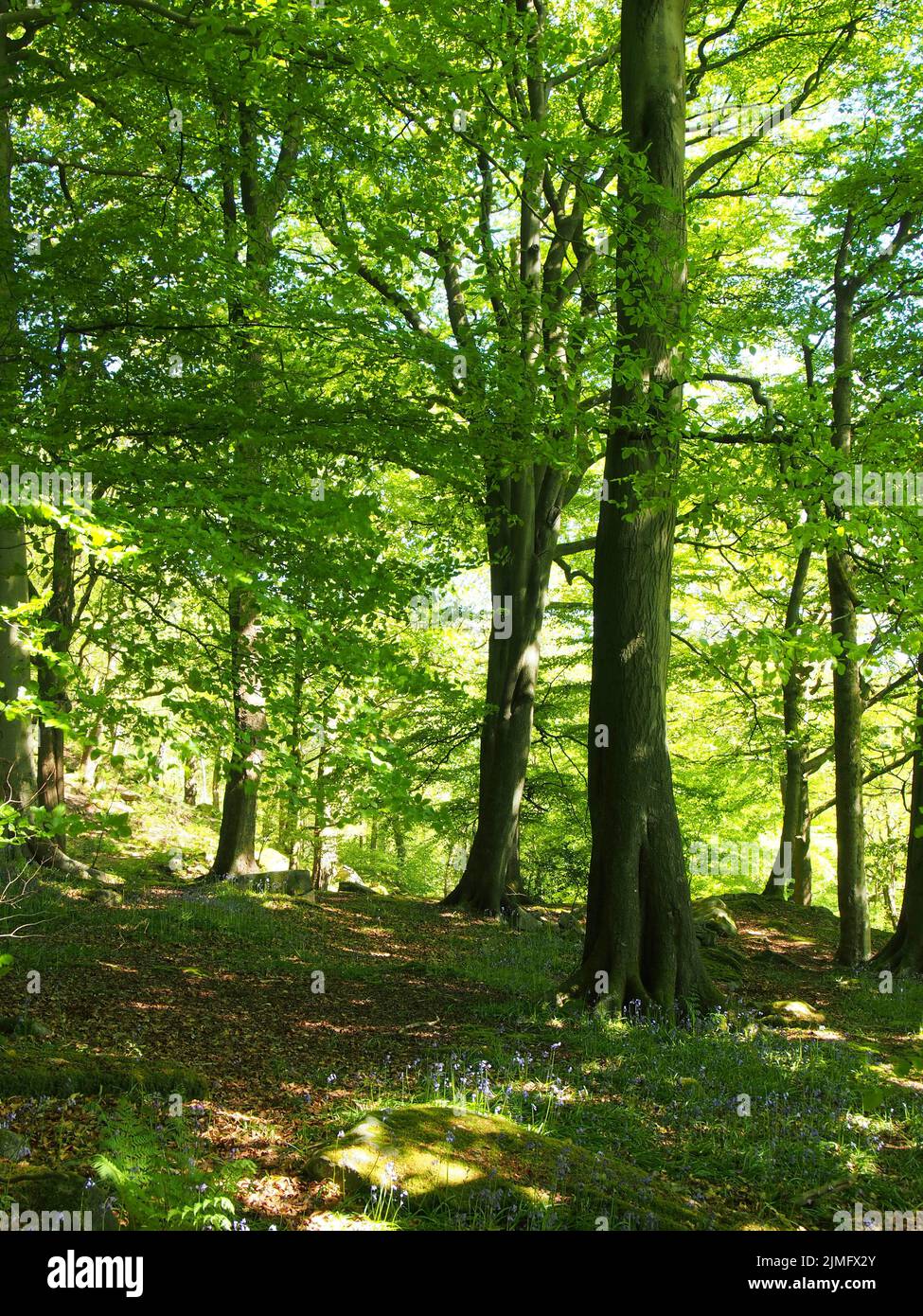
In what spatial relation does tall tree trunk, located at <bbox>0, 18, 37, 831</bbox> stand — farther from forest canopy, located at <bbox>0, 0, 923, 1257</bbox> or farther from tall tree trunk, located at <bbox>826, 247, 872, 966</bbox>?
tall tree trunk, located at <bbox>826, 247, 872, 966</bbox>

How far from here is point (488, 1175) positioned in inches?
156

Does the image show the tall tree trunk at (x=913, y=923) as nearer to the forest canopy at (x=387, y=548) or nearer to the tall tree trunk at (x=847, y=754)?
the forest canopy at (x=387, y=548)

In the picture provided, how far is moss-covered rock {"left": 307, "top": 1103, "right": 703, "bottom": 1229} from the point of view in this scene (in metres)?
3.76

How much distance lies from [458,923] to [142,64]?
10.7 m

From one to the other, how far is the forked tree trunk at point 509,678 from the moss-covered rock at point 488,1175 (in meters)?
9.66

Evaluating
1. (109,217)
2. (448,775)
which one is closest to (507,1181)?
(109,217)

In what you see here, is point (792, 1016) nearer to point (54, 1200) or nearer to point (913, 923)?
point (913, 923)

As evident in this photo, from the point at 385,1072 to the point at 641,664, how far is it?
4.20 metres

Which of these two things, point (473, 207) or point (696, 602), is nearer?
point (473, 207)

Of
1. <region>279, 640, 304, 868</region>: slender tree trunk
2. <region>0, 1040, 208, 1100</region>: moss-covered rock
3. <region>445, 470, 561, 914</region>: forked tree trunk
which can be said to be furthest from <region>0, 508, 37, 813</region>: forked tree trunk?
<region>445, 470, 561, 914</region>: forked tree trunk

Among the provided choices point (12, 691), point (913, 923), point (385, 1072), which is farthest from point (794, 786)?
point (385, 1072)

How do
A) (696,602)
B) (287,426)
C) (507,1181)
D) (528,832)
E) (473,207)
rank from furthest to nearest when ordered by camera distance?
(528,832)
(696,602)
(473,207)
(287,426)
(507,1181)

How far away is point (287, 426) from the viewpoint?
7.38 meters
